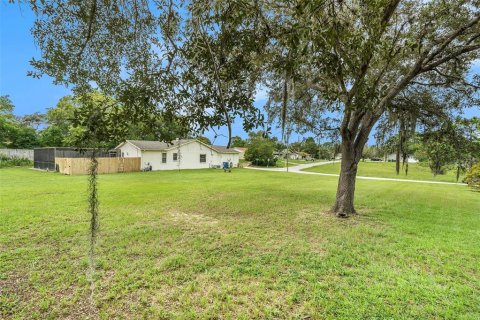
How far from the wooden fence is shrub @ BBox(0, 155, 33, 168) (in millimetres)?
7000

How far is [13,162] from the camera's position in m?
22.8

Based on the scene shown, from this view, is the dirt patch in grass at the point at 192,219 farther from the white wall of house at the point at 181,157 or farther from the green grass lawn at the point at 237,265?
the white wall of house at the point at 181,157

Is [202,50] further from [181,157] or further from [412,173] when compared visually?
[412,173]

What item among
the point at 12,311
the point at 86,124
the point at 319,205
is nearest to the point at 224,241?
the point at 12,311

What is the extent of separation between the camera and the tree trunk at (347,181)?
7.04 meters

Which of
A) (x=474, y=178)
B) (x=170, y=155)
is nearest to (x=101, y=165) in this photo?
(x=170, y=155)

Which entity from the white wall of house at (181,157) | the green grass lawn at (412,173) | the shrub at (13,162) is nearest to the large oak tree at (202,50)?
the white wall of house at (181,157)

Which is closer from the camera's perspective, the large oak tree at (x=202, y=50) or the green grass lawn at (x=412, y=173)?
the large oak tree at (x=202, y=50)

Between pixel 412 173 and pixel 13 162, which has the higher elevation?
pixel 13 162

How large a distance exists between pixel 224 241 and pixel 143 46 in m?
3.45

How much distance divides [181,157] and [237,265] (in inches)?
829

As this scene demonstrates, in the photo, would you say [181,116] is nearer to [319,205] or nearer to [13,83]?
[13,83]

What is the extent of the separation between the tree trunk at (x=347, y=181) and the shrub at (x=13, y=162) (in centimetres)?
2594

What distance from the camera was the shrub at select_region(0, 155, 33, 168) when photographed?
21.9 m
